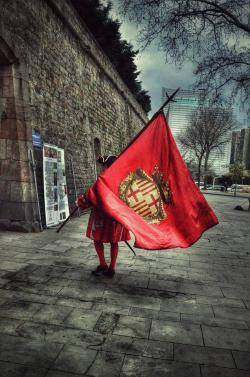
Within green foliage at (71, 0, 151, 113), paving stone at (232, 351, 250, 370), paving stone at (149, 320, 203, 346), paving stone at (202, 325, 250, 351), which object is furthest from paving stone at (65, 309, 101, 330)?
green foliage at (71, 0, 151, 113)

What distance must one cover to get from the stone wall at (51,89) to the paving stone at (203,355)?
509 cm

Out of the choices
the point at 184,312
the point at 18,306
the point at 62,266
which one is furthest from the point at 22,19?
the point at 184,312

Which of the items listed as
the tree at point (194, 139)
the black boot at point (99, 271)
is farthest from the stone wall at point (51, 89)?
the tree at point (194, 139)

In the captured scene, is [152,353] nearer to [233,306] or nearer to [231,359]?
[231,359]

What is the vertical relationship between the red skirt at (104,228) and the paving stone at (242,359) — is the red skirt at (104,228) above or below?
above

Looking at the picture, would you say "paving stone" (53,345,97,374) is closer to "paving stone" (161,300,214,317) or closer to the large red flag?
"paving stone" (161,300,214,317)

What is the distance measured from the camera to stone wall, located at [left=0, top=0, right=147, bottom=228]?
6.85m

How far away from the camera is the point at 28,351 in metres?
2.41

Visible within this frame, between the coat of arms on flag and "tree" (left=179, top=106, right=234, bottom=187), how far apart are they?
3245cm

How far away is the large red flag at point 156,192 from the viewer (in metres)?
3.81

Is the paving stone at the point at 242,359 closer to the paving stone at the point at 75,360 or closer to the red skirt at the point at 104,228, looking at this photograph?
the paving stone at the point at 75,360

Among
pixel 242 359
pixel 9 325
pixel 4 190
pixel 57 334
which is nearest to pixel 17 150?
pixel 4 190

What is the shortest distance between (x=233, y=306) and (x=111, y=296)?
1371mm

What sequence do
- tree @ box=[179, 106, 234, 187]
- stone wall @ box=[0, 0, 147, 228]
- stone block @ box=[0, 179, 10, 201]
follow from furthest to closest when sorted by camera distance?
tree @ box=[179, 106, 234, 187]
stone block @ box=[0, 179, 10, 201]
stone wall @ box=[0, 0, 147, 228]
